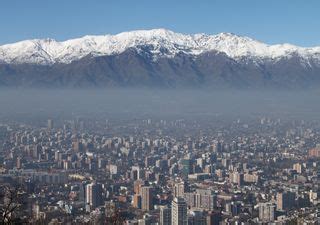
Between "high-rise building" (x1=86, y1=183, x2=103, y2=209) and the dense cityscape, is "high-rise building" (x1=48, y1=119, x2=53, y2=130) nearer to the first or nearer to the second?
the dense cityscape

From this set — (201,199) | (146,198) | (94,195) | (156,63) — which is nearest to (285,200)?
(201,199)

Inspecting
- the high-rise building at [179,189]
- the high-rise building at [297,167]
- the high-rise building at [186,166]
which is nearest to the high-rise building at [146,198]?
the high-rise building at [179,189]

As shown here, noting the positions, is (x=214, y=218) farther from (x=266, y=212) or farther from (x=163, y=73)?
(x=163, y=73)

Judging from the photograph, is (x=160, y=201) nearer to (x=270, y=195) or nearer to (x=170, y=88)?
(x=270, y=195)

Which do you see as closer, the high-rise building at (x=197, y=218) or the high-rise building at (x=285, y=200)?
the high-rise building at (x=197, y=218)

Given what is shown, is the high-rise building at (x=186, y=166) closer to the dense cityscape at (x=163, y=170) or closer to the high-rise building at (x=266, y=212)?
the dense cityscape at (x=163, y=170)

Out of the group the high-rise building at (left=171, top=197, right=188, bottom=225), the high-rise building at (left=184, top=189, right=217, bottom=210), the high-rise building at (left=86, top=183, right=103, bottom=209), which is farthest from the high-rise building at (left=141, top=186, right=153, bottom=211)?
the high-rise building at (left=171, top=197, right=188, bottom=225)

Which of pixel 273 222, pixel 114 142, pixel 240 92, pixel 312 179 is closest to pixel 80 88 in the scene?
pixel 240 92
